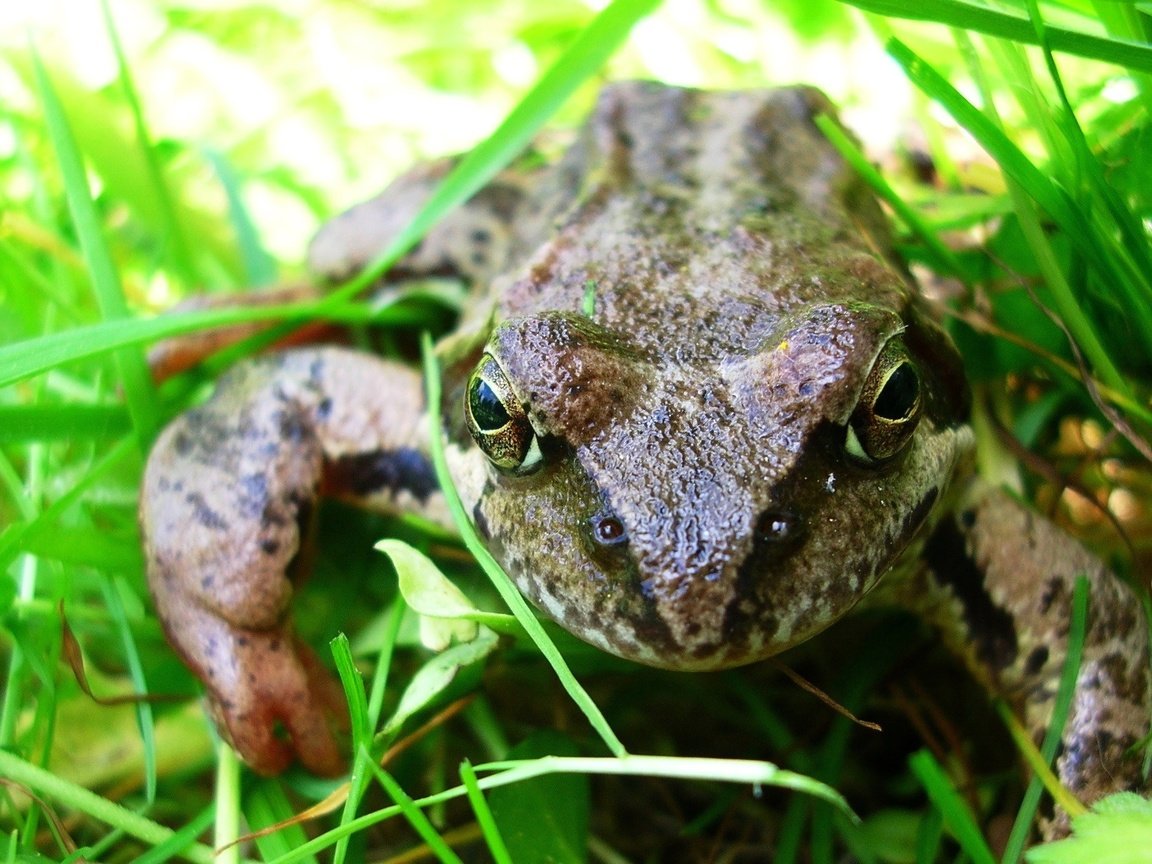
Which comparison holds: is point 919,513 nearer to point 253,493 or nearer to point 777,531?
point 777,531

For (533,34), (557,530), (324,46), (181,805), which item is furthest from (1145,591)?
(324,46)

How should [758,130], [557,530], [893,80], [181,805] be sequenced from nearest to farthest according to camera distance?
1. [557,530]
2. [181,805]
3. [758,130]
4. [893,80]

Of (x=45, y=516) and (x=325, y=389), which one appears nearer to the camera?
(x=45, y=516)

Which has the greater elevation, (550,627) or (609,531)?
(609,531)

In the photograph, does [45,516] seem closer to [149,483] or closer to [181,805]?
[149,483]

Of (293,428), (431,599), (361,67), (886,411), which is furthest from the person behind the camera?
(361,67)

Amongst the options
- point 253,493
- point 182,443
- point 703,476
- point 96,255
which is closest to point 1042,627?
point 703,476

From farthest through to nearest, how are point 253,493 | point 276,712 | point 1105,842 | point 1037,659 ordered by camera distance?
1. point 253,493
2. point 276,712
3. point 1037,659
4. point 1105,842

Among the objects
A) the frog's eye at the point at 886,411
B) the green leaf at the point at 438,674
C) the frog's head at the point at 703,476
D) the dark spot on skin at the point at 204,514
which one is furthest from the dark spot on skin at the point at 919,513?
the dark spot on skin at the point at 204,514
